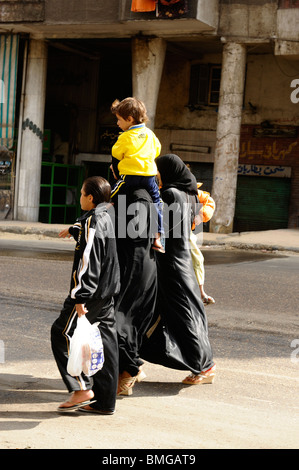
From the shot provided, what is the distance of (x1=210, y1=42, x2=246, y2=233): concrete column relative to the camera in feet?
71.2

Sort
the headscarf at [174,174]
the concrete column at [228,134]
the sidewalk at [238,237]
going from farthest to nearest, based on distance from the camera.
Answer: the concrete column at [228,134] < the sidewalk at [238,237] < the headscarf at [174,174]

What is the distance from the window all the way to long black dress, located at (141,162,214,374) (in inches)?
832

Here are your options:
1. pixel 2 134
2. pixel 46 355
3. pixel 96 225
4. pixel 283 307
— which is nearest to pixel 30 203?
pixel 2 134

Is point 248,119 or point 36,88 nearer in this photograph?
point 36,88

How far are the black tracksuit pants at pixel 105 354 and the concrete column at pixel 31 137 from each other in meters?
19.8

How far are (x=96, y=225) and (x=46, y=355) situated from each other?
205cm

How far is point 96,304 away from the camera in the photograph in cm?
495

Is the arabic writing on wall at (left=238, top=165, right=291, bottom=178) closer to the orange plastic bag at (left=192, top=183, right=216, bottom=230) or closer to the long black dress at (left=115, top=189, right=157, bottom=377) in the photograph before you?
the orange plastic bag at (left=192, top=183, right=216, bottom=230)

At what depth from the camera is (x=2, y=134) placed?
2455cm

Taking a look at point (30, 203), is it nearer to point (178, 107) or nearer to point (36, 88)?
point (36, 88)

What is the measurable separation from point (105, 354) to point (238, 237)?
1494 centimetres

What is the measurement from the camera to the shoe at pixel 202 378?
5805 mm

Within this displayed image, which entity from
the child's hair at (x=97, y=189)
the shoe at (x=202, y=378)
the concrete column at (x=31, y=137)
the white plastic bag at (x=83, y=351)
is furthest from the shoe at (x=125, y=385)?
the concrete column at (x=31, y=137)

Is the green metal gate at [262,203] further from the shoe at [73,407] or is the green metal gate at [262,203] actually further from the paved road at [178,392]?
the shoe at [73,407]
